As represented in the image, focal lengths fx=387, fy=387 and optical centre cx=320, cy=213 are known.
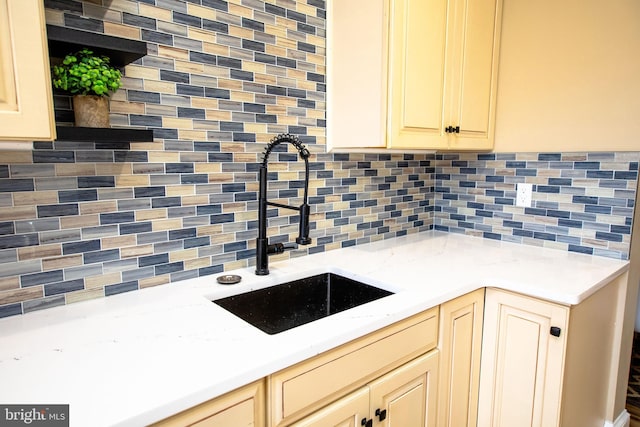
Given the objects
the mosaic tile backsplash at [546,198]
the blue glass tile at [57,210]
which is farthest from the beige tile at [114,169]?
the mosaic tile backsplash at [546,198]

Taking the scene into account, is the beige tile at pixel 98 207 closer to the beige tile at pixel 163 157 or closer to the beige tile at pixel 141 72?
the beige tile at pixel 163 157

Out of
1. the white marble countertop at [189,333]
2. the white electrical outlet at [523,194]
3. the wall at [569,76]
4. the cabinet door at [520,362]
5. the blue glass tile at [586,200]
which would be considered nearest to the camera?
the white marble countertop at [189,333]

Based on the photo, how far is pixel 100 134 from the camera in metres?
0.97

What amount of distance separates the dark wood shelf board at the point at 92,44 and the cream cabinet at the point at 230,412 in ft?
2.86

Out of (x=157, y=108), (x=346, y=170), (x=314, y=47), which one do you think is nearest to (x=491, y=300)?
(x=346, y=170)

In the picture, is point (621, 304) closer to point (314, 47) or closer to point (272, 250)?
point (272, 250)

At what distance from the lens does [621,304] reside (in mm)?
1694

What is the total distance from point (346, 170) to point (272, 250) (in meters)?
0.60

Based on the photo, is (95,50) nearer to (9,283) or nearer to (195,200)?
(195,200)

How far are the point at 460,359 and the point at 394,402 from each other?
1.24 ft

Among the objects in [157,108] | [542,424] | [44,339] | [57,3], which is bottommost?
[542,424]

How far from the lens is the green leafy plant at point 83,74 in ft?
3.18

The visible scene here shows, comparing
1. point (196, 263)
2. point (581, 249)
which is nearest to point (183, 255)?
point (196, 263)

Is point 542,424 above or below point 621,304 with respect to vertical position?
below
